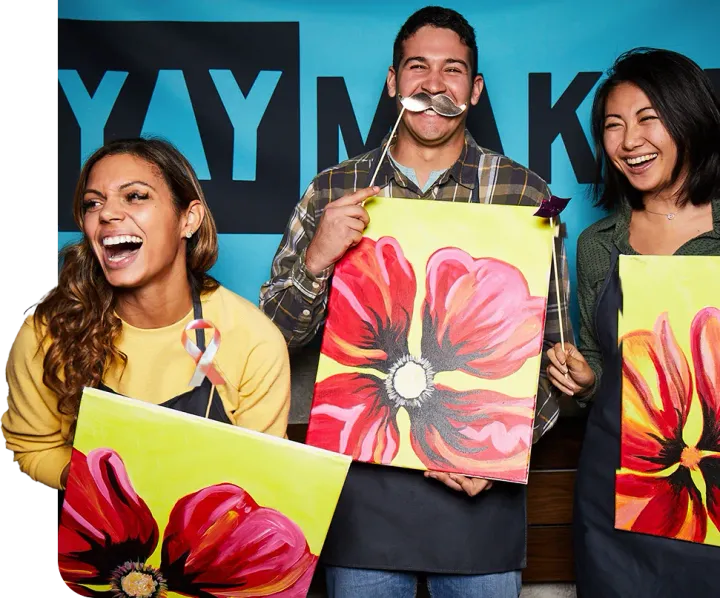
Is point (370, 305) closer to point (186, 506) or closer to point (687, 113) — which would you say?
point (186, 506)

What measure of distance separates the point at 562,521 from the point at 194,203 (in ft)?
4.17

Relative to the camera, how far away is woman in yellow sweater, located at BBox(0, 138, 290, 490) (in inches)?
57.0

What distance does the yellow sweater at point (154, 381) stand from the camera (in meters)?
1.46

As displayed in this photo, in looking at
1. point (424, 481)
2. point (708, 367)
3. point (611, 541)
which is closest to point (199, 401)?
point (424, 481)

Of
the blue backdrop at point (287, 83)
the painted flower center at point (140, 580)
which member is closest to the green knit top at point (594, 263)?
the blue backdrop at point (287, 83)

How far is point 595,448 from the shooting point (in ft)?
5.22

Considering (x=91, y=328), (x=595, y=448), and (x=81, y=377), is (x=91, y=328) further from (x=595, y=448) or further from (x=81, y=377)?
(x=595, y=448)

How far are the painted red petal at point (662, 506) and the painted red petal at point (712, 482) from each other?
15 mm

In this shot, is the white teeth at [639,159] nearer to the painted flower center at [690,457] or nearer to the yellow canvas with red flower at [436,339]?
the yellow canvas with red flower at [436,339]

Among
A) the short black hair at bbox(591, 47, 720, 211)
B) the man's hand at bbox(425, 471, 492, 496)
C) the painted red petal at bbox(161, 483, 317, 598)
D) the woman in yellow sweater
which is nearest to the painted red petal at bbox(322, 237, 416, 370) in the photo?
the woman in yellow sweater

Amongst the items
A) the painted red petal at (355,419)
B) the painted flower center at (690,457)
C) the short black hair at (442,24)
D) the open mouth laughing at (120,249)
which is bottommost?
the painted flower center at (690,457)

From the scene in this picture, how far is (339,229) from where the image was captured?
4.97ft

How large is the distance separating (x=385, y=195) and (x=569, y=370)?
0.50 metres

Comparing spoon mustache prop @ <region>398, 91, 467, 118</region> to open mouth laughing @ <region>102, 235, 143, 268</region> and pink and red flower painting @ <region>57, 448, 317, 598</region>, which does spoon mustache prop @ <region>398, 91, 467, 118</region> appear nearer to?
open mouth laughing @ <region>102, 235, 143, 268</region>
